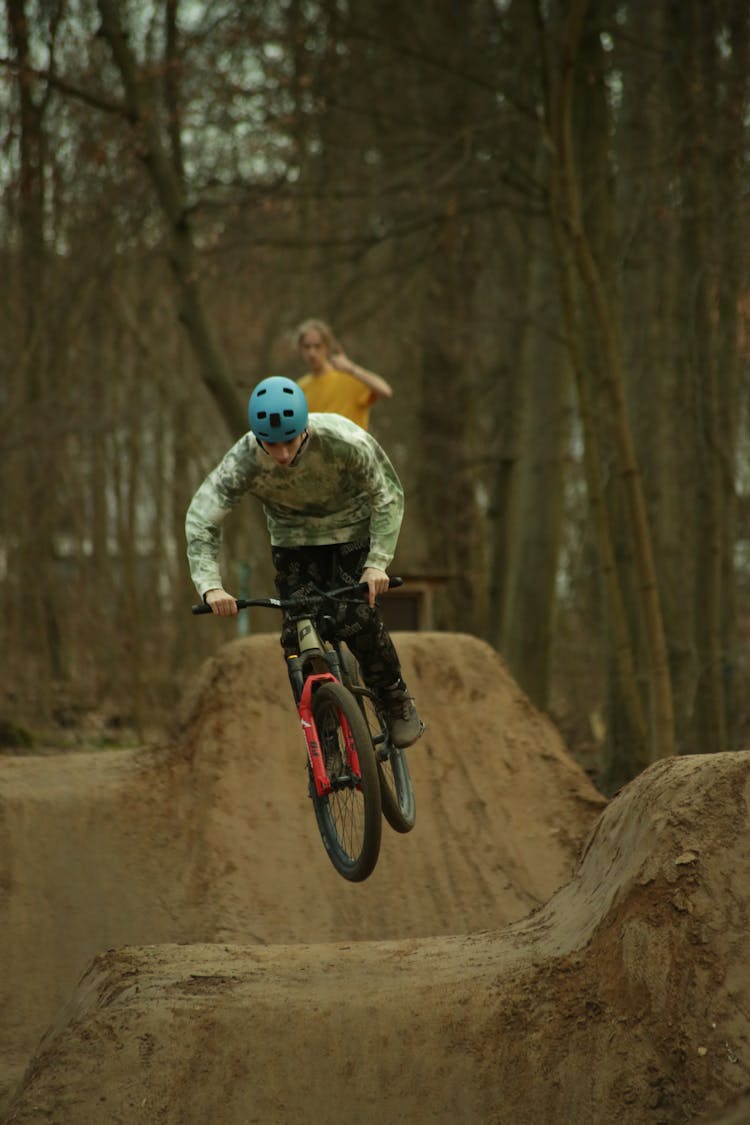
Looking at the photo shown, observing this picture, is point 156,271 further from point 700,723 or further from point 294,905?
point 294,905

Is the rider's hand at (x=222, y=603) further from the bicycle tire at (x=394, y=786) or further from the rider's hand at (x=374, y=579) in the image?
the bicycle tire at (x=394, y=786)

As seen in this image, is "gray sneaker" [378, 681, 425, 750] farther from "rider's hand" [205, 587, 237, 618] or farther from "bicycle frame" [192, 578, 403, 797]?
"rider's hand" [205, 587, 237, 618]

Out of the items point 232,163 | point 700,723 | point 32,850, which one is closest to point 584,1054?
point 32,850

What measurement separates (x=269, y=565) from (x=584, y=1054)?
36.8ft

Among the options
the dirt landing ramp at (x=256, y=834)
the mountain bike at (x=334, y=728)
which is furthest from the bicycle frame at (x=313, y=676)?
the dirt landing ramp at (x=256, y=834)

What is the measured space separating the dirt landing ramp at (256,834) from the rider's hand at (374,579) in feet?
13.6

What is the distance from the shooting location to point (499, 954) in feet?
23.9

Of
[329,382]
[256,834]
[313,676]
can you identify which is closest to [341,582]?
[313,676]

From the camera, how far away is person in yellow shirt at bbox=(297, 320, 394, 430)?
969 cm

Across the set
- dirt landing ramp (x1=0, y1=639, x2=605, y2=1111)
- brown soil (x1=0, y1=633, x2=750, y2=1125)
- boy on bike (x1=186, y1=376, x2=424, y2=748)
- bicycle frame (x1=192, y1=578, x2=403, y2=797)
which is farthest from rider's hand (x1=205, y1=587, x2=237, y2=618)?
dirt landing ramp (x1=0, y1=639, x2=605, y2=1111)

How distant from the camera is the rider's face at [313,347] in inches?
380

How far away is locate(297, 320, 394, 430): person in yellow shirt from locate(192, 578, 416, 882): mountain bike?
3.16m

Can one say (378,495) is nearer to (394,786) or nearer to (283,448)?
(283,448)

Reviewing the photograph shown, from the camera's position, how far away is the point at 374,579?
6.44 metres
